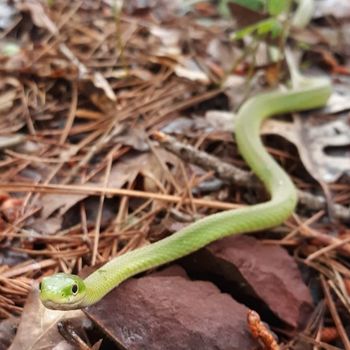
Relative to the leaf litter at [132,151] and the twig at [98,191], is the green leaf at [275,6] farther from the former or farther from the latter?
the twig at [98,191]

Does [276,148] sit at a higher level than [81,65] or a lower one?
lower

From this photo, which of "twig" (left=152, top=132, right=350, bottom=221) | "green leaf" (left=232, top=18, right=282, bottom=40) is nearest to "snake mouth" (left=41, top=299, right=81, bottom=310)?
"twig" (left=152, top=132, right=350, bottom=221)

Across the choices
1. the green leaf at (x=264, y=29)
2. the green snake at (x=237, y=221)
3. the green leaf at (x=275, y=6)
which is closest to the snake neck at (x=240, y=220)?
the green snake at (x=237, y=221)

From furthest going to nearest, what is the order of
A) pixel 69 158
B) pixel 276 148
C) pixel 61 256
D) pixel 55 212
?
1. pixel 276 148
2. pixel 69 158
3. pixel 55 212
4. pixel 61 256

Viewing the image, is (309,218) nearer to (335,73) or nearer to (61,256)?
(61,256)

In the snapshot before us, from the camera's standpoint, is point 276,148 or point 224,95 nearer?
point 276,148

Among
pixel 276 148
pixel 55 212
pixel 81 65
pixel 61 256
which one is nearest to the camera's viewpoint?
pixel 61 256

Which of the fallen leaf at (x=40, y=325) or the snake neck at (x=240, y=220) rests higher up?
the snake neck at (x=240, y=220)

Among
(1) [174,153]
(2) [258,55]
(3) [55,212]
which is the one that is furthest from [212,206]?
(2) [258,55]
